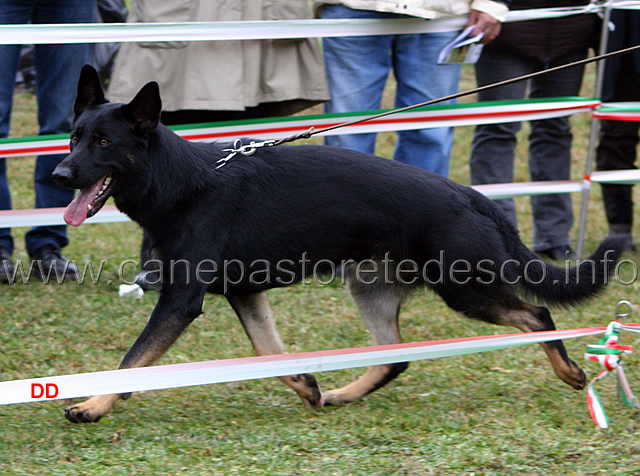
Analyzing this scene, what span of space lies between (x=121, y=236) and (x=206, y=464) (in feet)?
11.9

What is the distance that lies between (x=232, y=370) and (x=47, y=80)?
2.68 m

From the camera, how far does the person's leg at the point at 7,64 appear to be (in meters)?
4.73

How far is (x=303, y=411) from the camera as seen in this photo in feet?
11.7

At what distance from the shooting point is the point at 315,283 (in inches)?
209

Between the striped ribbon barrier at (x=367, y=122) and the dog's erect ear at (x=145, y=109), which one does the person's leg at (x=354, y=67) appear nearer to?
the striped ribbon barrier at (x=367, y=122)

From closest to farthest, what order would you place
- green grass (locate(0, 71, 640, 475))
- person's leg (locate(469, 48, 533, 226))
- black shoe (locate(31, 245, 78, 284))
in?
green grass (locate(0, 71, 640, 475))
black shoe (locate(31, 245, 78, 284))
person's leg (locate(469, 48, 533, 226))

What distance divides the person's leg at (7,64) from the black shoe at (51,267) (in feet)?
0.76

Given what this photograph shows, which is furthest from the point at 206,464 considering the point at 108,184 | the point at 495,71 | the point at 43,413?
the point at 495,71

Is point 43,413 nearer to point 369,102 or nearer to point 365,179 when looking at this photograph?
point 365,179

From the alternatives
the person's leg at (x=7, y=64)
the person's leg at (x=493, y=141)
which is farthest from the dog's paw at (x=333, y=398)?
the person's leg at (x=7, y=64)

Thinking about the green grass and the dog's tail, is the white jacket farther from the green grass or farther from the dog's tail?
the dog's tail

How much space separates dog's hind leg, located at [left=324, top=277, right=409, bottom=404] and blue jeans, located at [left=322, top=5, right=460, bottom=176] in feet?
5.14

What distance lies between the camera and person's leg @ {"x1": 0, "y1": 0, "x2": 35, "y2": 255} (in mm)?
4727

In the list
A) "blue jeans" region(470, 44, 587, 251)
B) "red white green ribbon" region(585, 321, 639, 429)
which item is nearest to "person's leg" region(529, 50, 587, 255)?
"blue jeans" region(470, 44, 587, 251)
